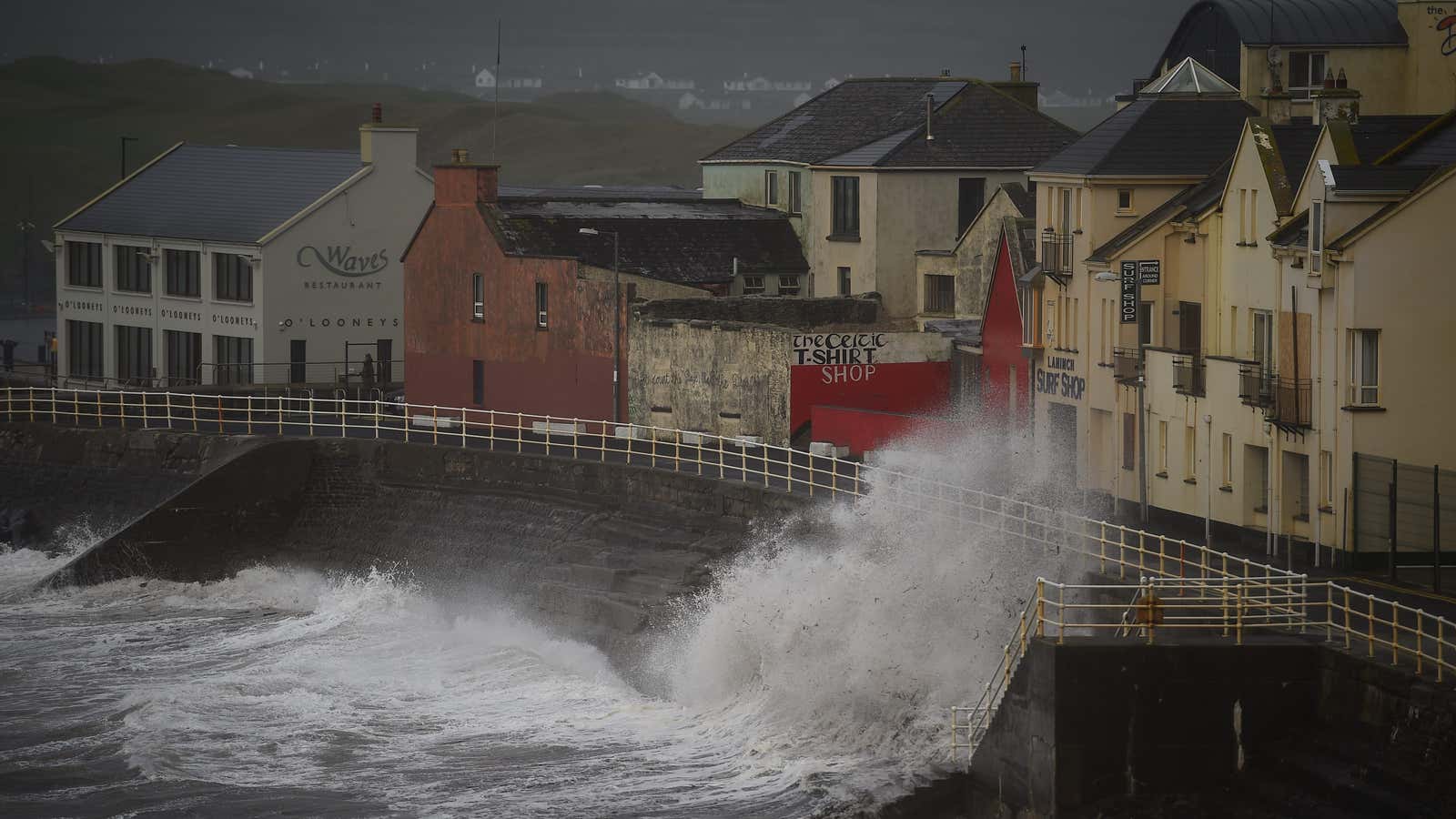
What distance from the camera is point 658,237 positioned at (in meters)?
63.2

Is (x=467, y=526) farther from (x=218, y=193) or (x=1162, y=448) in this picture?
(x=218, y=193)

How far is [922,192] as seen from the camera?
6272 centimetres

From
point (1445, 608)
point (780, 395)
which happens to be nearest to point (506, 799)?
point (1445, 608)

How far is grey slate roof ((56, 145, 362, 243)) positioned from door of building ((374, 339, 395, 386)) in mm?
4908

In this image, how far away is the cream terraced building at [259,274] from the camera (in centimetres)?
6906

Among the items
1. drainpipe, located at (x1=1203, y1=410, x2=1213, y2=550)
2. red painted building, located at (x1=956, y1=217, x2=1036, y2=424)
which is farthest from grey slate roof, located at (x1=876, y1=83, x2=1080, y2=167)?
drainpipe, located at (x1=1203, y1=410, x2=1213, y2=550)

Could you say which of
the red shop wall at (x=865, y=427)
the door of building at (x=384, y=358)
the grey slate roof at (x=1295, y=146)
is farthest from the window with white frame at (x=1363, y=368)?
the door of building at (x=384, y=358)

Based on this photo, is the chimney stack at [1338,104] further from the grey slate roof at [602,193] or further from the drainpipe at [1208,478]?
the grey slate roof at [602,193]

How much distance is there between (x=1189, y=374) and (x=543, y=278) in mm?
22748

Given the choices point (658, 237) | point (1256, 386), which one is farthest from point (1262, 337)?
point (658, 237)

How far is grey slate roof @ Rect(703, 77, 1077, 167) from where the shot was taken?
63094 millimetres

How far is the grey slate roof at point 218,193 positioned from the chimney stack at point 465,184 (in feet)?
24.5

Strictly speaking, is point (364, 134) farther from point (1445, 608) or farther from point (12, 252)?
point (12, 252)

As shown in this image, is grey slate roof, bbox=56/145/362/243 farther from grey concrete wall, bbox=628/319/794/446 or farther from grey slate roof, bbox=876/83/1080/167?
grey slate roof, bbox=876/83/1080/167
